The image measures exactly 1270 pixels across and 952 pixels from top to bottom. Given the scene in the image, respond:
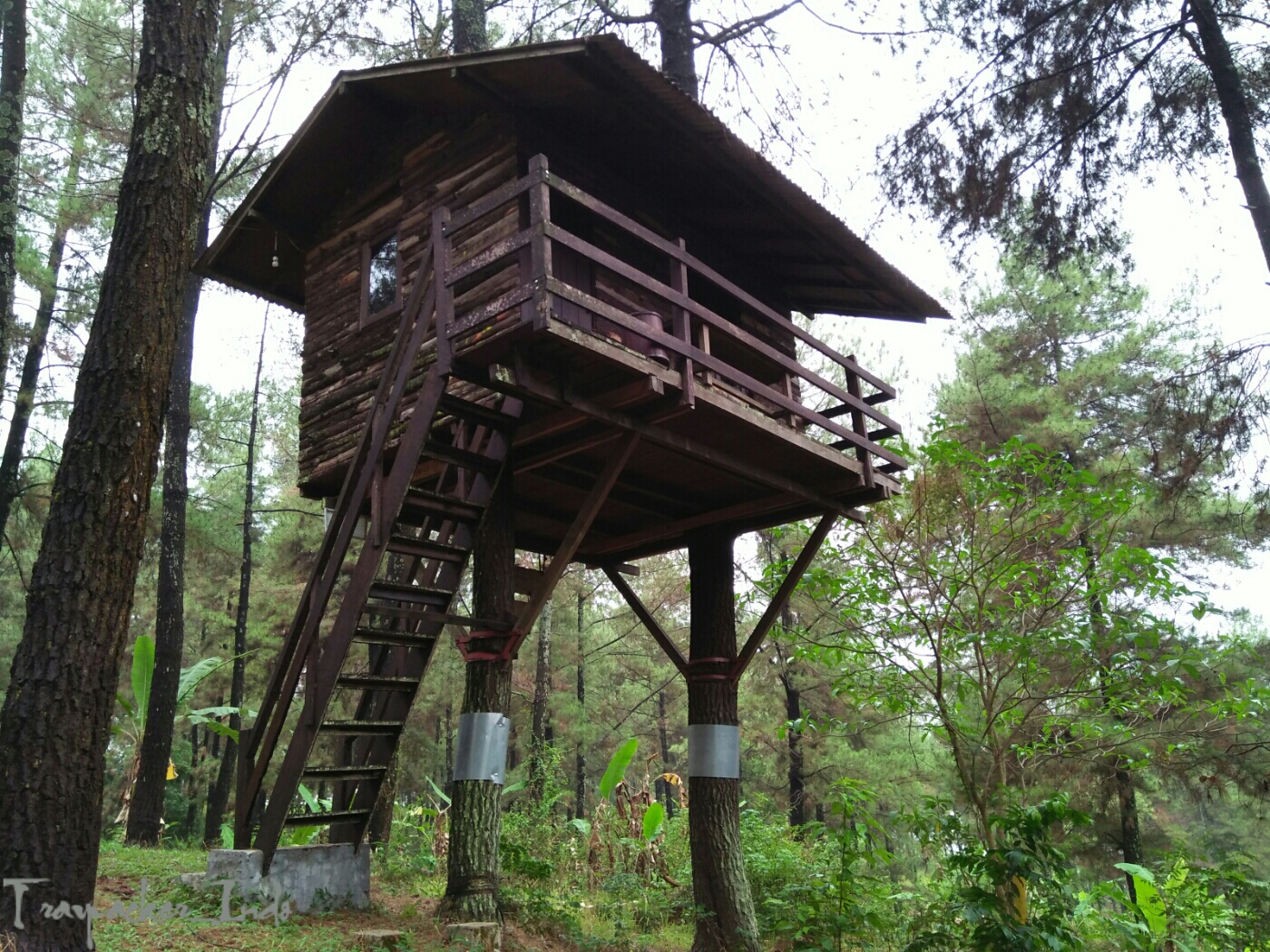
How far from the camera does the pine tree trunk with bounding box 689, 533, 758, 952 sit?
8.64 meters

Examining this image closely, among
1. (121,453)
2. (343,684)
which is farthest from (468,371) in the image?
(343,684)

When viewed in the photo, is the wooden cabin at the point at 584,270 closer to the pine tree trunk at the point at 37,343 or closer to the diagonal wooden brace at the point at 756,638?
the diagonal wooden brace at the point at 756,638

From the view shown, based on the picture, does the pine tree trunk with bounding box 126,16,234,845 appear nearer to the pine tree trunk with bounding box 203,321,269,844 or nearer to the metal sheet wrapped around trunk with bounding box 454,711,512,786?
the pine tree trunk with bounding box 203,321,269,844

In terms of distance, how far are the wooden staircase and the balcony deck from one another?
44cm

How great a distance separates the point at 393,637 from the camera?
7.40 meters

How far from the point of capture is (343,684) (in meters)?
7.14

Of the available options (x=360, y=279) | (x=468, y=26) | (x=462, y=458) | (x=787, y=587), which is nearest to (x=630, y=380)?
(x=462, y=458)

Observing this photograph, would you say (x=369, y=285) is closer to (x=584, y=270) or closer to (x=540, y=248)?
(x=584, y=270)

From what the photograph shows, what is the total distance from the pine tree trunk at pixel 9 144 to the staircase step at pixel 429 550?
618cm

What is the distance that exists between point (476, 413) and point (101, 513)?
2.75 meters

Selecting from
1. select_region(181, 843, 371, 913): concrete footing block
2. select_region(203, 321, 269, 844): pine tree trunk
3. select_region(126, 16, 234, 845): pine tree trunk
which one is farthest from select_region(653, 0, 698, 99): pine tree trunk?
select_region(203, 321, 269, 844): pine tree trunk

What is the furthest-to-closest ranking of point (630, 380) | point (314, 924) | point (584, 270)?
point (584, 270)
point (314, 924)
point (630, 380)

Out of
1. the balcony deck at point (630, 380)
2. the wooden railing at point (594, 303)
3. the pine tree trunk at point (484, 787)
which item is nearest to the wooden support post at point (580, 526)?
the balcony deck at point (630, 380)

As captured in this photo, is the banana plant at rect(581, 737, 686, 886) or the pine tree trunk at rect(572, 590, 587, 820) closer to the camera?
the banana plant at rect(581, 737, 686, 886)
